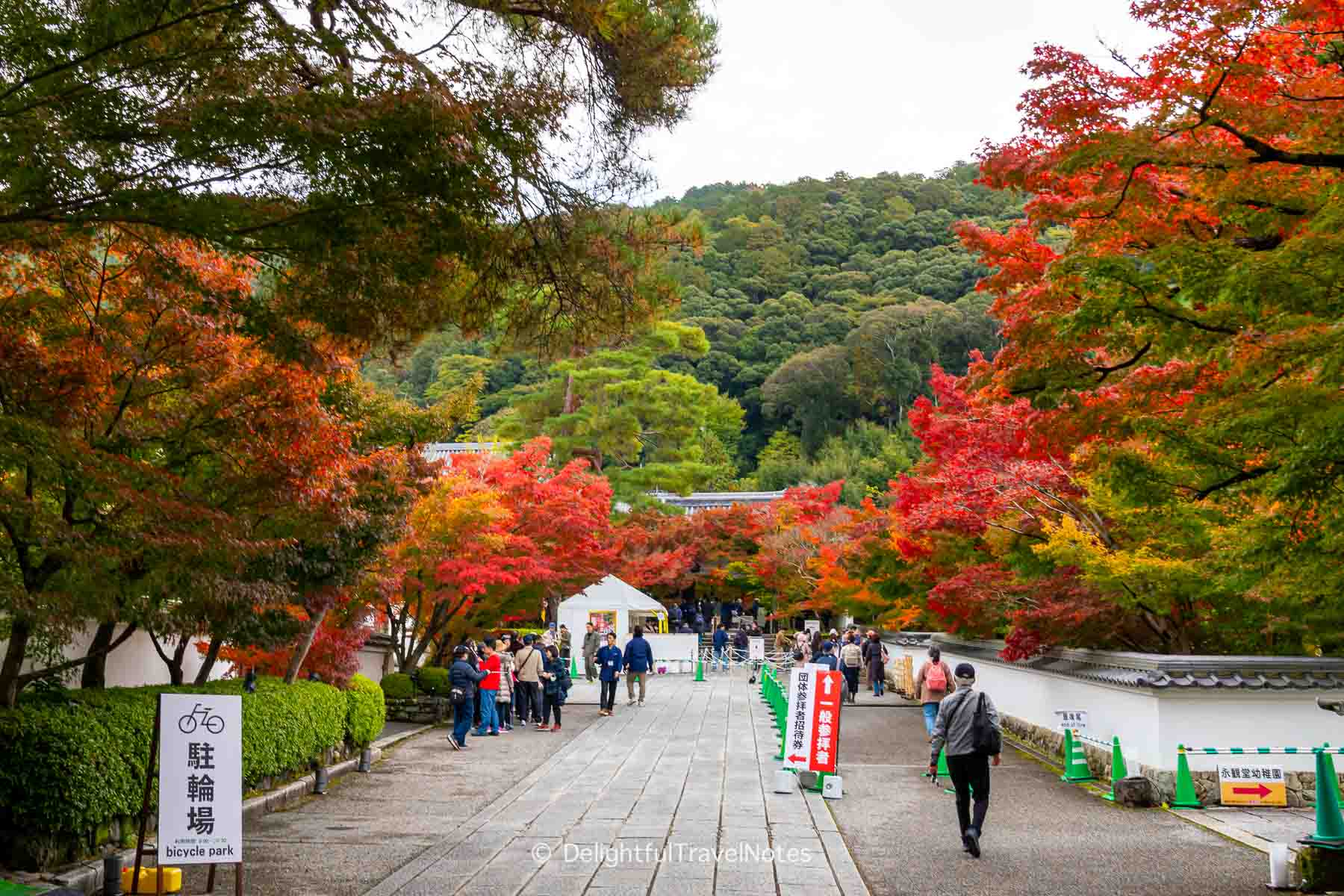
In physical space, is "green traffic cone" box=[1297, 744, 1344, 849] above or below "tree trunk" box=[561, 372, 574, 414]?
below

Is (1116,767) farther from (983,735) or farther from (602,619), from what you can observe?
Result: (602,619)

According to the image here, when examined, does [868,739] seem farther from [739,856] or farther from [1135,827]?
[739,856]

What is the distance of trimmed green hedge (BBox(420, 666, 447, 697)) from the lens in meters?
20.1

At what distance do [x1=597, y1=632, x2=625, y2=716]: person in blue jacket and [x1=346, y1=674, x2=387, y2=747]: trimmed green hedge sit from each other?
584 centimetres

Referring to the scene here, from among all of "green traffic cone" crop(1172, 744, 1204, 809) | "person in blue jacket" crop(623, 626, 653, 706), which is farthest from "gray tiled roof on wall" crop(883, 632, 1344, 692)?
"person in blue jacket" crop(623, 626, 653, 706)

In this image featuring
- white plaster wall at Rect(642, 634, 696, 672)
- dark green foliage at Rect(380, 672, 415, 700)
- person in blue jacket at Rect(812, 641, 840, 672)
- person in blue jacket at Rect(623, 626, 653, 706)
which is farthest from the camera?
white plaster wall at Rect(642, 634, 696, 672)

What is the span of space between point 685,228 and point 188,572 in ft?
13.4

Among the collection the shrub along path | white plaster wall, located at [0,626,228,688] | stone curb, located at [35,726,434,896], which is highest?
white plaster wall, located at [0,626,228,688]

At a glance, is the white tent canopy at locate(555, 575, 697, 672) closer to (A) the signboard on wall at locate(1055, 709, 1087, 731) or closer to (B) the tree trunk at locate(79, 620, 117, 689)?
(A) the signboard on wall at locate(1055, 709, 1087, 731)

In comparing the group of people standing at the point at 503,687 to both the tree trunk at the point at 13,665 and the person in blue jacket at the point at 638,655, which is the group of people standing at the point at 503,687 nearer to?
the person in blue jacket at the point at 638,655

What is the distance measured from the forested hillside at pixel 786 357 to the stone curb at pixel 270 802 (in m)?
23.3

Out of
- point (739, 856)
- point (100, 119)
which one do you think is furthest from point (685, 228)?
point (739, 856)

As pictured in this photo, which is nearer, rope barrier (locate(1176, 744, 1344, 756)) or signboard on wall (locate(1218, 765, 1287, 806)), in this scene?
signboard on wall (locate(1218, 765, 1287, 806))

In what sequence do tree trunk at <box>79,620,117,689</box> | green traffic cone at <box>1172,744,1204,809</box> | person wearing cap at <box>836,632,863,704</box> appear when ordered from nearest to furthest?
1. tree trunk at <box>79,620,117,689</box>
2. green traffic cone at <box>1172,744,1204,809</box>
3. person wearing cap at <box>836,632,863,704</box>
